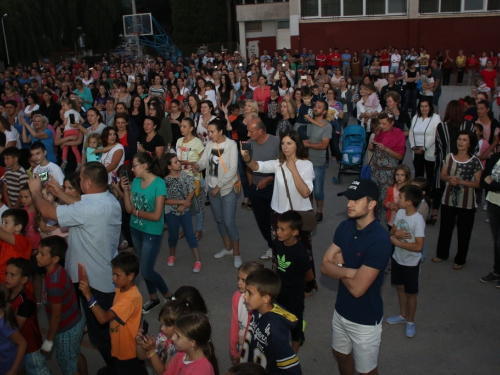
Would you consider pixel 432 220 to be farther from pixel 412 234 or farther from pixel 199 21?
pixel 199 21

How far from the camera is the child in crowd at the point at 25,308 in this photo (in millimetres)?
4230

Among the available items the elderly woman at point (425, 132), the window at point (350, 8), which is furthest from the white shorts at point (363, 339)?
the window at point (350, 8)

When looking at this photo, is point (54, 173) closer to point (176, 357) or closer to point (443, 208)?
point (176, 357)

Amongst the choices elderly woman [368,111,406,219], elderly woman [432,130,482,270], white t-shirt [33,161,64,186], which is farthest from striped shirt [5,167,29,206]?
elderly woman [432,130,482,270]

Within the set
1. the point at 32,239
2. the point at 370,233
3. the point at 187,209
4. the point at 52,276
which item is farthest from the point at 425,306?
the point at 32,239

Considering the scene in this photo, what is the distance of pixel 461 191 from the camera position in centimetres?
621

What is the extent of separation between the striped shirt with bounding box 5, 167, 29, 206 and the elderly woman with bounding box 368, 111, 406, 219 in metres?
4.61

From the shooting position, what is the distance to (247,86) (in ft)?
43.5

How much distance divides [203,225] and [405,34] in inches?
933

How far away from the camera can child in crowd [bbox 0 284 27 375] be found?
3852 millimetres

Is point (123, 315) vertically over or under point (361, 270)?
under

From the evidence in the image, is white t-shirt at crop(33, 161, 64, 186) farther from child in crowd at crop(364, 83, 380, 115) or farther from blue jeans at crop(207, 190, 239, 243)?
child in crowd at crop(364, 83, 380, 115)

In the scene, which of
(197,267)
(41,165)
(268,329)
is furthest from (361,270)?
(41,165)

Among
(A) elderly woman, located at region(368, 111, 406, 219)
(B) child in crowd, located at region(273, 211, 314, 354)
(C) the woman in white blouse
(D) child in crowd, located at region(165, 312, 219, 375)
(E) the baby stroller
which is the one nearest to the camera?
(D) child in crowd, located at region(165, 312, 219, 375)
